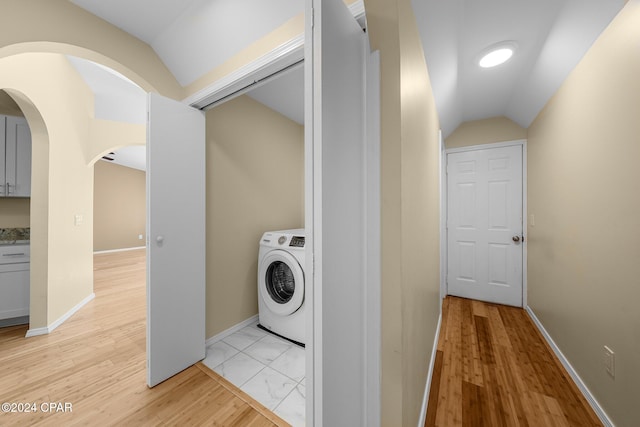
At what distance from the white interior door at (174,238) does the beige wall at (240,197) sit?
0.71 ft

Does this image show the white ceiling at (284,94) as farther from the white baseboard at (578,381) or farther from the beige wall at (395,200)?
the white baseboard at (578,381)

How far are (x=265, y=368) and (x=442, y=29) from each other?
101 inches

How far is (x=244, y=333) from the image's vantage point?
217 cm

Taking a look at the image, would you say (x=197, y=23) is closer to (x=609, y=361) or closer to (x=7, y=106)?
(x=7, y=106)

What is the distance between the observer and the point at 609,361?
1257mm

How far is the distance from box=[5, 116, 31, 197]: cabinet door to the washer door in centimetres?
271

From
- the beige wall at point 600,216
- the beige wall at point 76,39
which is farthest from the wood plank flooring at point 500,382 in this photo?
the beige wall at point 76,39

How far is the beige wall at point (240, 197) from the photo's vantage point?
2.02m

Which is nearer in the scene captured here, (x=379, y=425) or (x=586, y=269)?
(x=379, y=425)

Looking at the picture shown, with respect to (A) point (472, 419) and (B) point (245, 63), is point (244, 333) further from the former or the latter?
(B) point (245, 63)

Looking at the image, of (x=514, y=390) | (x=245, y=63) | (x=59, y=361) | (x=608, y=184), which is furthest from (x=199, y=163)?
(x=514, y=390)

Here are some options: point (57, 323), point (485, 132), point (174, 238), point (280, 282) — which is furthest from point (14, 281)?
point (485, 132)

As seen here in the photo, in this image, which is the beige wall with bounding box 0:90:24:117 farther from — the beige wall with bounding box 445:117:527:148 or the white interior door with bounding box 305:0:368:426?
the beige wall with bounding box 445:117:527:148

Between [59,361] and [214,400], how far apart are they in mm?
1421
